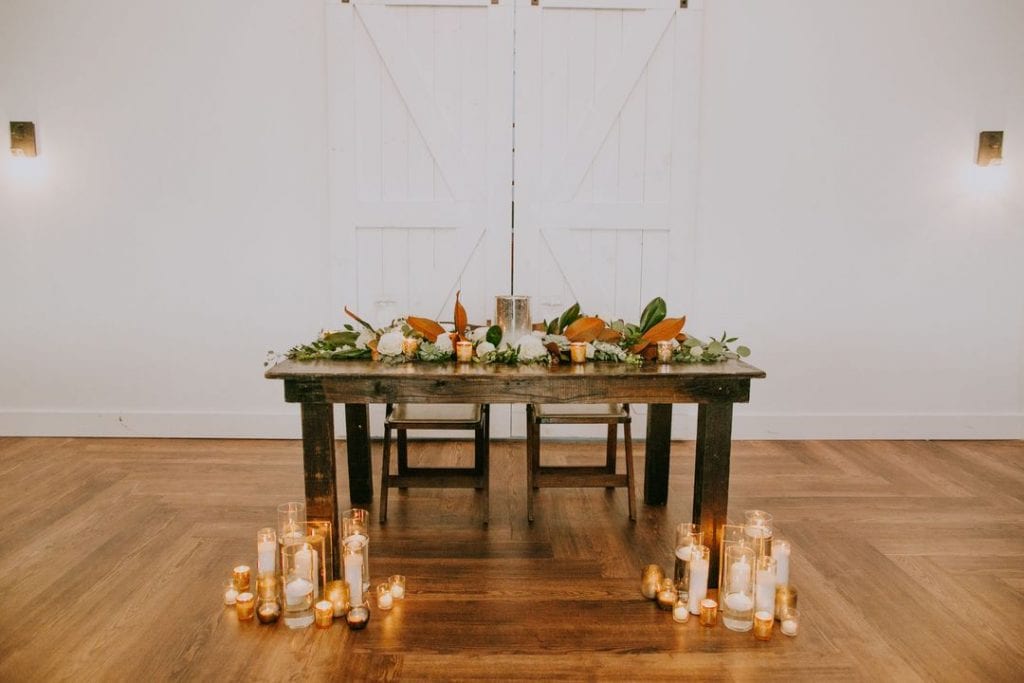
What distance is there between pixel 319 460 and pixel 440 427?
2.17 ft

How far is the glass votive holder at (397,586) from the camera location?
2.06 m

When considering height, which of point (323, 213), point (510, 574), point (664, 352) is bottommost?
point (510, 574)

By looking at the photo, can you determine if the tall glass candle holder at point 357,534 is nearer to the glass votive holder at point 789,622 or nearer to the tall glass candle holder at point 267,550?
the tall glass candle holder at point 267,550

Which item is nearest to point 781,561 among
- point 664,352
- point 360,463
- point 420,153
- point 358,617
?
point 664,352

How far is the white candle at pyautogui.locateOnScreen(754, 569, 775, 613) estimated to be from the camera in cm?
191

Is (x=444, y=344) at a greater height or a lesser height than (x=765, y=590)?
greater

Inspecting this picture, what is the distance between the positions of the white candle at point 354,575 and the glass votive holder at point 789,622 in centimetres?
122

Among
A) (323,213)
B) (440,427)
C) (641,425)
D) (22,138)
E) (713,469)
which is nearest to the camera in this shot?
(713,469)

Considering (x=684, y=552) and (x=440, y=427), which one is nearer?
(x=684, y=552)

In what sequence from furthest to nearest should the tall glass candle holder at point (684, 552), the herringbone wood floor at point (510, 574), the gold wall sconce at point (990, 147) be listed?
the gold wall sconce at point (990, 147) < the tall glass candle holder at point (684, 552) < the herringbone wood floor at point (510, 574)

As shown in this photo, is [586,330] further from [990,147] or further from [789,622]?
[990,147]

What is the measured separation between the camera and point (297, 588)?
6.31 ft

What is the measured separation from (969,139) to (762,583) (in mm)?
3174

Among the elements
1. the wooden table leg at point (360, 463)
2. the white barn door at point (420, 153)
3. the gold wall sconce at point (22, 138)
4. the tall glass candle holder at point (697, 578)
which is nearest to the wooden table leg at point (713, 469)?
the tall glass candle holder at point (697, 578)
